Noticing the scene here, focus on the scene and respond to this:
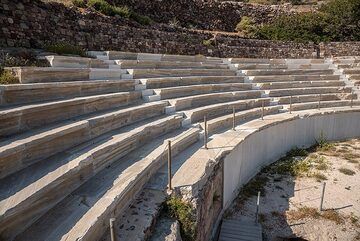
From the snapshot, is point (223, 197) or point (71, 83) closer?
point (71, 83)

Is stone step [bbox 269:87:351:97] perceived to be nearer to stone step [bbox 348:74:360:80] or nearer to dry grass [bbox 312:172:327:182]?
stone step [bbox 348:74:360:80]

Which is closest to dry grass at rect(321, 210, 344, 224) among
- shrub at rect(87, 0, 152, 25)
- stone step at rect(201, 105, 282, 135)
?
stone step at rect(201, 105, 282, 135)

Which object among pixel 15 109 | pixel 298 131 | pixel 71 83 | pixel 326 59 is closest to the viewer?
pixel 15 109

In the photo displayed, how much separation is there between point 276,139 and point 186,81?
2.86 m

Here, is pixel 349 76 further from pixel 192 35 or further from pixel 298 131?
pixel 192 35

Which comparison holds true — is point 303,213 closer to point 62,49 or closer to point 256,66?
point 62,49

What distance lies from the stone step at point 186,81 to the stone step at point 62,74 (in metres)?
0.57

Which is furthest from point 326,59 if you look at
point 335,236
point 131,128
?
point 131,128

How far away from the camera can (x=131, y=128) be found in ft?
18.6

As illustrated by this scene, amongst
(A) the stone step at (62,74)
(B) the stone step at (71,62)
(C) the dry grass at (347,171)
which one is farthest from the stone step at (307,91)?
(B) the stone step at (71,62)

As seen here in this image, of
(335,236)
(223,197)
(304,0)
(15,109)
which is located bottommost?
(335,236)

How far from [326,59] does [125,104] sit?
445 inches

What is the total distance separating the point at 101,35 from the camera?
9352mm

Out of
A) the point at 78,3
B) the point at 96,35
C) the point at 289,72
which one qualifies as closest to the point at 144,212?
the point at 96,35
